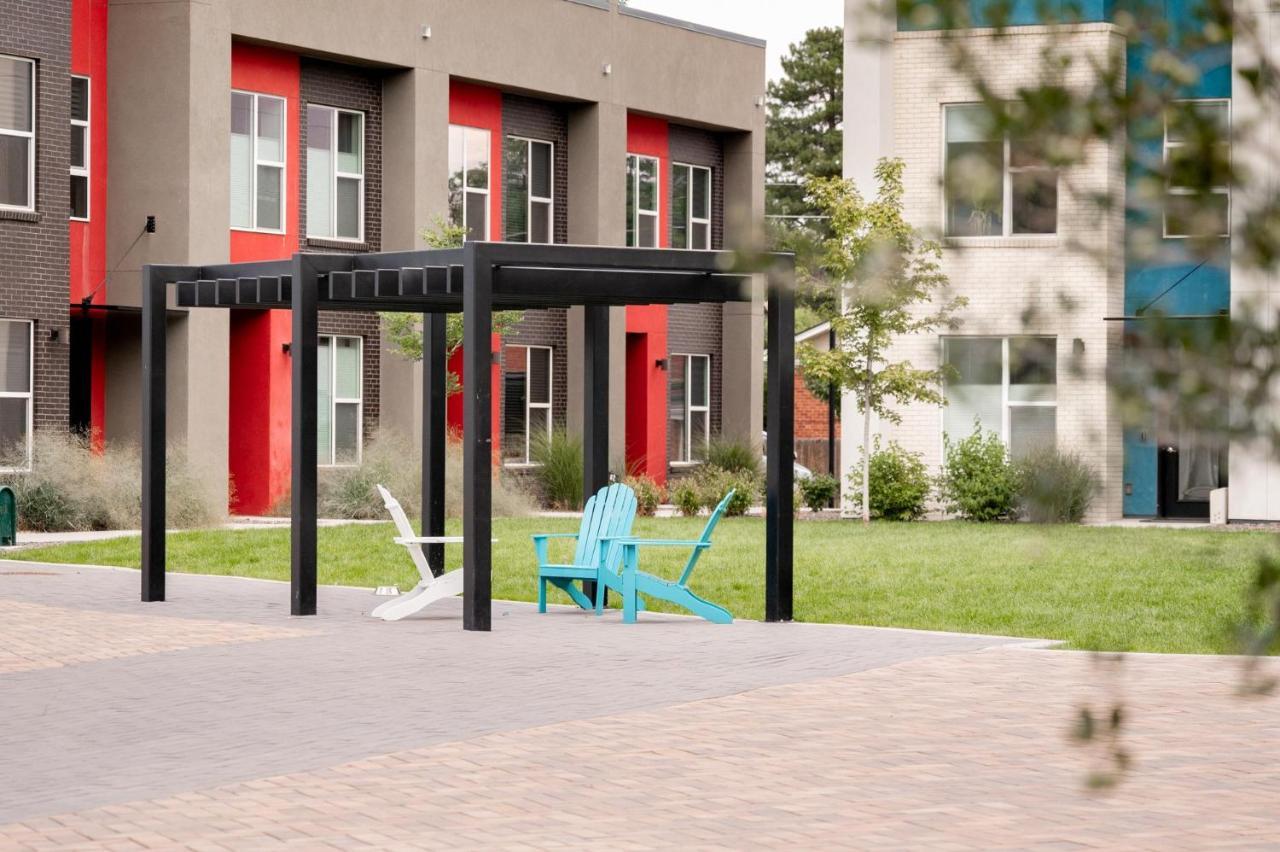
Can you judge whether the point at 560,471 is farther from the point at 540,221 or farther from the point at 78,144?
the point at 78,144

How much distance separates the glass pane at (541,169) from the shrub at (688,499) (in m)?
8.35

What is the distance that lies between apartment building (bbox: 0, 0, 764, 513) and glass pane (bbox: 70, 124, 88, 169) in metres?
0.03

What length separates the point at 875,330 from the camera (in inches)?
1042

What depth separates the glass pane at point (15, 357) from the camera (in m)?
27.1

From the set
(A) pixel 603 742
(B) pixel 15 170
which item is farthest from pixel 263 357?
(A) pixel 603 742

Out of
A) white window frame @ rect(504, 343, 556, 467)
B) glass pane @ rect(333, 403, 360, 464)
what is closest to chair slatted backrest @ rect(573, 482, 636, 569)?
glass pane @ rect(333, 403, 360, 464)

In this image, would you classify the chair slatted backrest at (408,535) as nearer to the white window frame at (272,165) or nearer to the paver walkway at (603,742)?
the paver walkway at (603,742)

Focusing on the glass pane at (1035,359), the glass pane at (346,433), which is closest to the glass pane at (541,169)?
the glass pane at (346,433)

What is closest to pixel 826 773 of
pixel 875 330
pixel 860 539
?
pixel 860 539

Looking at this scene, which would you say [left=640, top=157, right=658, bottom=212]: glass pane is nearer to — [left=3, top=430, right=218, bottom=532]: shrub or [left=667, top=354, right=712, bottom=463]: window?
[left=667, top=354, right=712, bottom=463]: window

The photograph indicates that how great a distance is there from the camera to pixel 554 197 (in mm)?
37219

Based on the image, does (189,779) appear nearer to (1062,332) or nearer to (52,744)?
(52,744)

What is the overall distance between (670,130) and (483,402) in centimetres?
2692

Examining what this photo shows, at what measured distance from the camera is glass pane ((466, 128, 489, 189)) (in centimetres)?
3506
